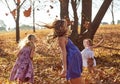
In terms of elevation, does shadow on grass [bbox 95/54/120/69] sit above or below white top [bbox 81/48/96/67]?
below

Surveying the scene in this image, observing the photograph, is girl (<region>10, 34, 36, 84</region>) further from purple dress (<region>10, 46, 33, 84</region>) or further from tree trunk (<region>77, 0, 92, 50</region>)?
tree trunk (<region>77, 0, 92, 50</region>)

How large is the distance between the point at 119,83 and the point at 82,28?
254 inches

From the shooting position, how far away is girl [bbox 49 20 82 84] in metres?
8.57

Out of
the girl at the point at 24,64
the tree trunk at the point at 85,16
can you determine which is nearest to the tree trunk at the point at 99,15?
the tree trunk at the point at 85,16

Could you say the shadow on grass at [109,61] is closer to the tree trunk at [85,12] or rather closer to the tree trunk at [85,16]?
the tree trunk at [85,16]

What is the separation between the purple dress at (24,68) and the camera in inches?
500

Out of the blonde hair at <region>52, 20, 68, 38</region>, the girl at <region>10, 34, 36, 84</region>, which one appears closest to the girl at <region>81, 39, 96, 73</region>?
the girl at <region>10, 34, 36, 84</region>

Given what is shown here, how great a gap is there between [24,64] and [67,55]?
4332 mm

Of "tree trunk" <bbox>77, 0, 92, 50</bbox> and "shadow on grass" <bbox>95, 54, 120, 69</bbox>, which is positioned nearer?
"shadow on grass" <bbox>95, 54, 120, 69</bbox>

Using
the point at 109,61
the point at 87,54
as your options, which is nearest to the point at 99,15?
the point at 109,61

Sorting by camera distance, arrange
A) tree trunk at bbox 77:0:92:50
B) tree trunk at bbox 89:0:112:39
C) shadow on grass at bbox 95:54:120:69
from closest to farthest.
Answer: shadow on grass at bbox 95:54:120:69 < tree trunk at bbox 89:0:112:39 < tree trunk at bbox 77:0:92:50

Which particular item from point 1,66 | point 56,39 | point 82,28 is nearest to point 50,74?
point 1,66

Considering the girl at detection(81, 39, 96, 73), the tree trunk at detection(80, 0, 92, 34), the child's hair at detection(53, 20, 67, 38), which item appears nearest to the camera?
the child's hair at detection(53, 20, 67, 38)

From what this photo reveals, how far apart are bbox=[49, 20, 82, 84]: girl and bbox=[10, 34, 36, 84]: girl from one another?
390 centimetres
